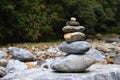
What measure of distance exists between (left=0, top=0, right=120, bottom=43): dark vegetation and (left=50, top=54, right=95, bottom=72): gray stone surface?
13990mm

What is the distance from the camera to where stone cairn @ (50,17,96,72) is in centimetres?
794

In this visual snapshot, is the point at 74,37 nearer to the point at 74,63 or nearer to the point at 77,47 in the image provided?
the point at 77,47

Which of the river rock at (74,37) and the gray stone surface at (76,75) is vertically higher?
the river rock at (74,37)

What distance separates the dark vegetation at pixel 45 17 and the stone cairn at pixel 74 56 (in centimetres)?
1379

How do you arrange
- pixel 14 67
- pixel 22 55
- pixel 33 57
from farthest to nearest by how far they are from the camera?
pixel 33 57 < pixel 22 55 < pixel 14 67

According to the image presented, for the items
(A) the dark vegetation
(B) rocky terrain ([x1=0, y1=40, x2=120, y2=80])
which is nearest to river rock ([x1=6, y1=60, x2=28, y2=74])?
(B) rocky terrain ([x1=0, y1=40, x2=120, y2=80])

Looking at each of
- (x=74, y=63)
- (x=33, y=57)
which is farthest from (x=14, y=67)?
(x=74, y=63)

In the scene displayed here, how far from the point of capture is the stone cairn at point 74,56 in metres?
7.94

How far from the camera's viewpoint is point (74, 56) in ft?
26.2

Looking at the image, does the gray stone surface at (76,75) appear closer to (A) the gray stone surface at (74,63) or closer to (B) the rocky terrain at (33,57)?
(A) the gray stone surface at (74,63)

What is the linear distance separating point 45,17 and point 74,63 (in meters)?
17.6

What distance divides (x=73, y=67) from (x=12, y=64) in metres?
4.87

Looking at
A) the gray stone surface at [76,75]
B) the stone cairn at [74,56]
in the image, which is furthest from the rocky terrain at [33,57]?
the stone cairn at [74,56]

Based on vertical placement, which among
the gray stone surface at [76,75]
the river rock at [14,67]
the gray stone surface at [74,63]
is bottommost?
the river rock at [14,67]
